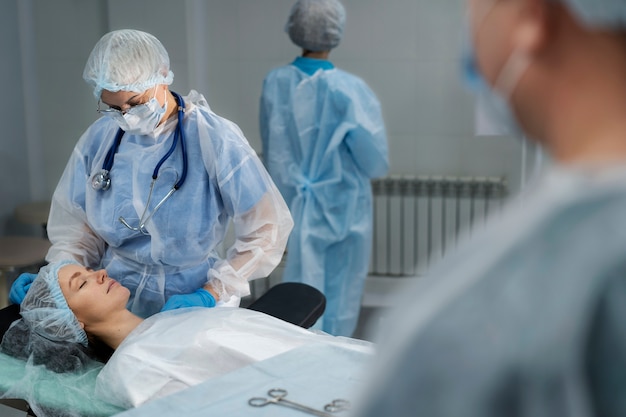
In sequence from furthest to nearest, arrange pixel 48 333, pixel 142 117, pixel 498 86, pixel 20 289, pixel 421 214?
pixel 421 214 → pixel 20 289 → pixel 142 117 → pixel 48 333 → pixel 498 86

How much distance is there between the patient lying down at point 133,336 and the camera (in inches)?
65.2

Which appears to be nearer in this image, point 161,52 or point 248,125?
point 161,52

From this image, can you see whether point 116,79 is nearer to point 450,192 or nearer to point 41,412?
point 41,412

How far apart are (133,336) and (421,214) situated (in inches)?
91.9

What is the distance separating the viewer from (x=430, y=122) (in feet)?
12.6

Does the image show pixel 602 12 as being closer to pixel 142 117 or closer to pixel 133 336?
pixel 133 336

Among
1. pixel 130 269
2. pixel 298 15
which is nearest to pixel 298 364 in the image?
pixel 130 269

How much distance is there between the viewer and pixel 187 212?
200cm

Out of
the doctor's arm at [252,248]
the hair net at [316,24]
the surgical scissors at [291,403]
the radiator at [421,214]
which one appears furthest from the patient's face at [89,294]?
the radiator at [421,214]

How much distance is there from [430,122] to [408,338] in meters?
3.40

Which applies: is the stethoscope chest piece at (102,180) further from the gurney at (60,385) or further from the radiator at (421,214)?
the radiator at (421,214)

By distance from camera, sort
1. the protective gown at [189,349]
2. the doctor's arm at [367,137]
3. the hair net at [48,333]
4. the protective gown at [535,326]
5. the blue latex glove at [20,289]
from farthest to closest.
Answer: the doctor's arm at [367,137] → the blue latex glove at [20,289] → the hair net at [48,333] → the protective gown at [189,349] → the protective gown at [535,326]

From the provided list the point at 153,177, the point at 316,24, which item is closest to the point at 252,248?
the point at 153,177

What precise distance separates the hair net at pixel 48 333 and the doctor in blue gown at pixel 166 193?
20 cm
